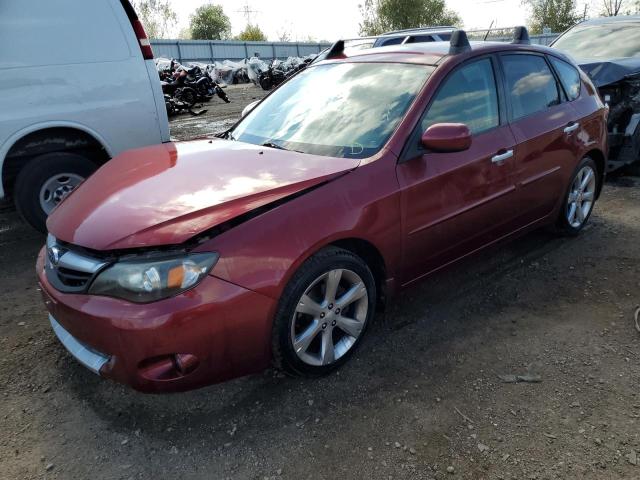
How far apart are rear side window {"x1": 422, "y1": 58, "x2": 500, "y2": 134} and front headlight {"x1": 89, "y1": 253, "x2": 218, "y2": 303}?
1590mm

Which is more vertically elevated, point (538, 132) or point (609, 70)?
point (609, 70)

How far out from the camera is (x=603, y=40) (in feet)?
23.8

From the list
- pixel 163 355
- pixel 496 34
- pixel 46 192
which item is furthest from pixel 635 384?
pixel 46 192

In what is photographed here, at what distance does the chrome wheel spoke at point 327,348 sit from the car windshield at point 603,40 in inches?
254

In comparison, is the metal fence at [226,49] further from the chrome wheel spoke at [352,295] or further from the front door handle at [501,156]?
the chrome wheel spoke at [352,295]

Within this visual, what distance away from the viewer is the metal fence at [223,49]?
3059 centimetres

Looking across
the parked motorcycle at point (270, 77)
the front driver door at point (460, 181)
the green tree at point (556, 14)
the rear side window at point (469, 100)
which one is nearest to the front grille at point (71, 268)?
the front driver door at point (460, 181)

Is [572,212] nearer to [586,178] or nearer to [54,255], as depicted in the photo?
[586,178]

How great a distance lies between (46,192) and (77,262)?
2689mm

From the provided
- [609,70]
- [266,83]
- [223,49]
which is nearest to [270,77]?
[266,83]

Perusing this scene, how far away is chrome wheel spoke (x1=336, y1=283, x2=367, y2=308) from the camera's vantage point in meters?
2.64

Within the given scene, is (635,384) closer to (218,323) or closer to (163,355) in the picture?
(218,323)

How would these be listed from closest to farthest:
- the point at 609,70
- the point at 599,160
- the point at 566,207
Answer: the point at 566,207
the point at 599,160
the point at 609,70

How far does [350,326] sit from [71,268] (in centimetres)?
143
